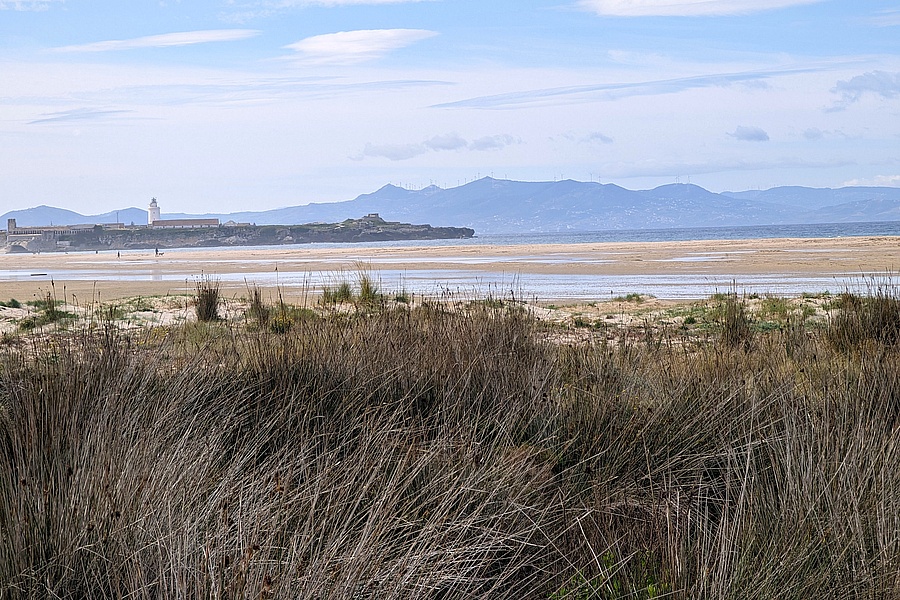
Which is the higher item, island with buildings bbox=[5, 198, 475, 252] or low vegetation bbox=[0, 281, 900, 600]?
island with buildings bbox=[5, 198, 475, 252]

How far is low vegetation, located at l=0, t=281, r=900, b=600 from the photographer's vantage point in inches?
118

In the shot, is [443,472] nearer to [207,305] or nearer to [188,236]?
[207,305]

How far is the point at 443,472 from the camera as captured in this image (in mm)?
4016

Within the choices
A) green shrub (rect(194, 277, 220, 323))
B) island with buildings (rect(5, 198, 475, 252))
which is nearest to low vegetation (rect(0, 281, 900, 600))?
green shrub (rect(194, 277, 220, 323))

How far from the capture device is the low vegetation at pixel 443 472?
301 cm

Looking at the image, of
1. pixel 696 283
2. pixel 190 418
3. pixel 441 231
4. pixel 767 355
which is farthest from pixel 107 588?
pixel 441 231

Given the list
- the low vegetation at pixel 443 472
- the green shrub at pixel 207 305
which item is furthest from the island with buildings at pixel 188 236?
the low vegetation at pixel 443 472

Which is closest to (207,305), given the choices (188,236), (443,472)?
(443,472)

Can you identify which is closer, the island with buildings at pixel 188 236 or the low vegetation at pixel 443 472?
the low vegetation at pixel 443 472

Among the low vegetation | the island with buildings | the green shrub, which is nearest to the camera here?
the low vegetation

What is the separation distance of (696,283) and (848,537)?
2558cm

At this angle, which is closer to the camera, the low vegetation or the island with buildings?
the low vegetation

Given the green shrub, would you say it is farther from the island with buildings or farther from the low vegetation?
the island with buildings

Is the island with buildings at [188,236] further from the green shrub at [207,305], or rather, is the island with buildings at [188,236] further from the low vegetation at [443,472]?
the low vegetation at [443,472]
